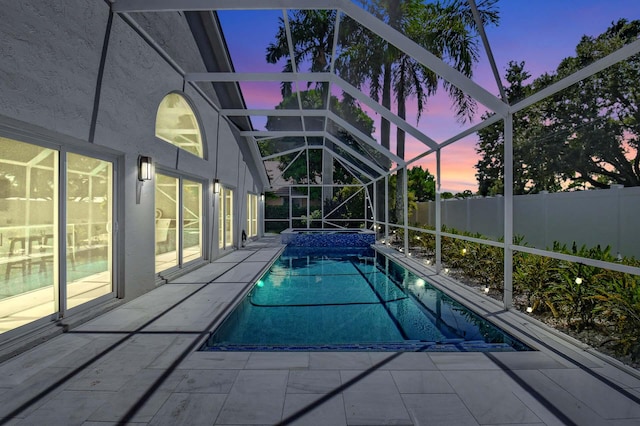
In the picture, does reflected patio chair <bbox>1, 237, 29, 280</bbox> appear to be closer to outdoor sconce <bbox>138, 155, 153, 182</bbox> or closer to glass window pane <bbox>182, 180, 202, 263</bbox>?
outdoor sconce <bbox>138, 155, 153, 182</bbox>

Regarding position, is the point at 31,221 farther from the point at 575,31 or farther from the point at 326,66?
the point at 575,31

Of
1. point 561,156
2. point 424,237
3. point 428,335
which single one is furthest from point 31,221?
point 561,156

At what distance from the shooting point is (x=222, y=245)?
9.41 m

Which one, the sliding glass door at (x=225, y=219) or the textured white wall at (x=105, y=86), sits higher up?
the textured white wall at (x=105, y=86)

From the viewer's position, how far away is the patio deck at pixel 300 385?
6.89ft

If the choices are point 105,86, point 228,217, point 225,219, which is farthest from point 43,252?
point 228,217

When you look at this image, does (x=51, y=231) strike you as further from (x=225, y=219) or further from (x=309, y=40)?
(x=225, y=219)

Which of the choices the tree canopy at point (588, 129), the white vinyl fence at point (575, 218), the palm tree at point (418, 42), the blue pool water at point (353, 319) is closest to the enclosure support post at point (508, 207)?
the blue pool water at point (353, 319)

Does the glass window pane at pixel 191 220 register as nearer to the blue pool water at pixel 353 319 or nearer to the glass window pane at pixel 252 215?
the blue pool water at pixel 353 319

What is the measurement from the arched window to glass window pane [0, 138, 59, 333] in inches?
95.2

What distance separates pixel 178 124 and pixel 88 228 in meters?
3.01

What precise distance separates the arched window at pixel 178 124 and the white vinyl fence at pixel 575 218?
757cm

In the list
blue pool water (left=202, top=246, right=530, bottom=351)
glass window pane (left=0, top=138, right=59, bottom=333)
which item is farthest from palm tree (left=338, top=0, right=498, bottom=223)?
glass window pane (left=0, top=138, right=59, bottom=333)

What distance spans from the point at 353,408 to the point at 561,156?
1085cm
